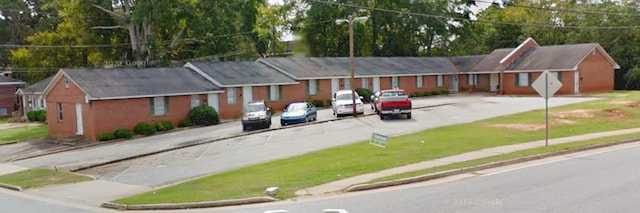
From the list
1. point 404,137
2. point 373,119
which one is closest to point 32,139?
point 373,119

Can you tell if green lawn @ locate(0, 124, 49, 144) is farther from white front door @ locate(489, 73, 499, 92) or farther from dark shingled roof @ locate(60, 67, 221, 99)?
white front door @ locate(489, 73, 499, 92)

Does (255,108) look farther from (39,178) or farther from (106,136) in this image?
(39,178)

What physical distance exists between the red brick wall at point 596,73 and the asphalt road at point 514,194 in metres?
39.4

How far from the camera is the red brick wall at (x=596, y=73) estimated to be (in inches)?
2136

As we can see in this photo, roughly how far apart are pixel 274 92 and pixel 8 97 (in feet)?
126

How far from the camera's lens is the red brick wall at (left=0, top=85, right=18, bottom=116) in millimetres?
69875

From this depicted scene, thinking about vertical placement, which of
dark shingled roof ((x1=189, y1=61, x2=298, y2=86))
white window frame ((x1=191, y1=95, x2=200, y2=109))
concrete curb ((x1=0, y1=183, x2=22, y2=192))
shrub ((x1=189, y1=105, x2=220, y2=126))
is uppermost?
dark shingled roof ((x1=189, y1=61, x2=298, y2=86))

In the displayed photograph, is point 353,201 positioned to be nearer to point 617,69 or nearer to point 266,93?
point 266,93

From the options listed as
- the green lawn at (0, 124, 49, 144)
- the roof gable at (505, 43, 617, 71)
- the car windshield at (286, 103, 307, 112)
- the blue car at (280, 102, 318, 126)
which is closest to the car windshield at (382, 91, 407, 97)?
the blue car at (280, 102, 318, 126)

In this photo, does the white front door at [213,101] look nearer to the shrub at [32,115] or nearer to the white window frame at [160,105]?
the white window frame at [160,105]

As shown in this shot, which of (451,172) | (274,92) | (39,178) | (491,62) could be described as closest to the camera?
(451,172)

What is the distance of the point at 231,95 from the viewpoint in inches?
1751

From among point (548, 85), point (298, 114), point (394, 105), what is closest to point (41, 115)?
point (298, 114)

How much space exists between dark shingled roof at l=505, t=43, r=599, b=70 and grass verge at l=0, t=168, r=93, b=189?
4255 centimetres
